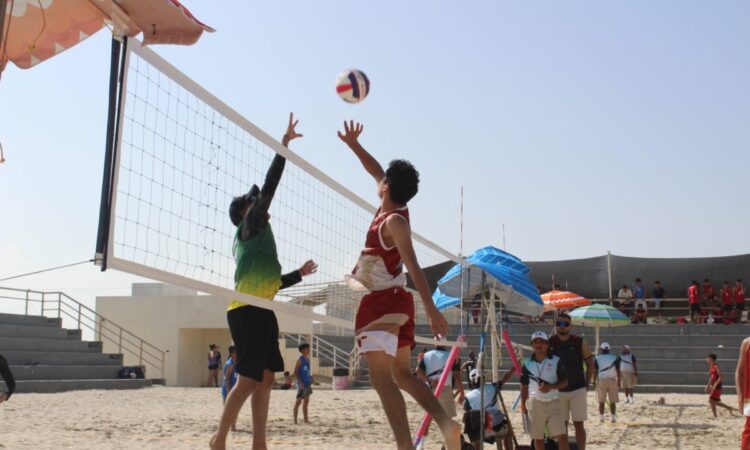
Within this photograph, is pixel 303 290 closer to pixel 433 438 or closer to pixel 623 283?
pixel 433 438

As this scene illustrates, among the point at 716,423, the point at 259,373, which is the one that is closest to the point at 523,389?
the point at 259,373

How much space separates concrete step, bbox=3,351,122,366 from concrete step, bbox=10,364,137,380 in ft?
1.11

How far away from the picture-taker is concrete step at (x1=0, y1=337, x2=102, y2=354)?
2161 cm

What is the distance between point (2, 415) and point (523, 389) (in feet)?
30.3

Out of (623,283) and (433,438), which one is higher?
(623,283)

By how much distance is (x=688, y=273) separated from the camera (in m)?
31.2

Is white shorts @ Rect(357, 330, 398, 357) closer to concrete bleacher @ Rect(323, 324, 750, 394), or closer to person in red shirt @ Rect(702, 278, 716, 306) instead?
concrete bleacher @ Rect(323, 324, 750, 394)

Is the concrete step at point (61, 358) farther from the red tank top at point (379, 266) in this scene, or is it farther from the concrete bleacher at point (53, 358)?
the red tank top at point (379, 266)

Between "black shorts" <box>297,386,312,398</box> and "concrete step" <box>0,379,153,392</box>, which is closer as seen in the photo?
"black shorts" <box>297,386,312,398</box>

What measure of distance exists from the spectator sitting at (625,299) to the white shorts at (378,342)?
27.2 metres

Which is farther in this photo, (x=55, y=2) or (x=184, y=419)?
(x=184, y=419)

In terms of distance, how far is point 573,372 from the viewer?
8.56m

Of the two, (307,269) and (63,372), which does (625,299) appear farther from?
(307,269)

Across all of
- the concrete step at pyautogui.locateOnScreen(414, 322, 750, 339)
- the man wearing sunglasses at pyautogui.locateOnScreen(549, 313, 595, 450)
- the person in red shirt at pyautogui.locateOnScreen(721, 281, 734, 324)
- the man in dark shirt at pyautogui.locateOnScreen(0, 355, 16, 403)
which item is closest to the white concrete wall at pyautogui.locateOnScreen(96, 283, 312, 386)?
the concrete step at pyautogui.locateOnScreen(414, 322, 750, 339)
